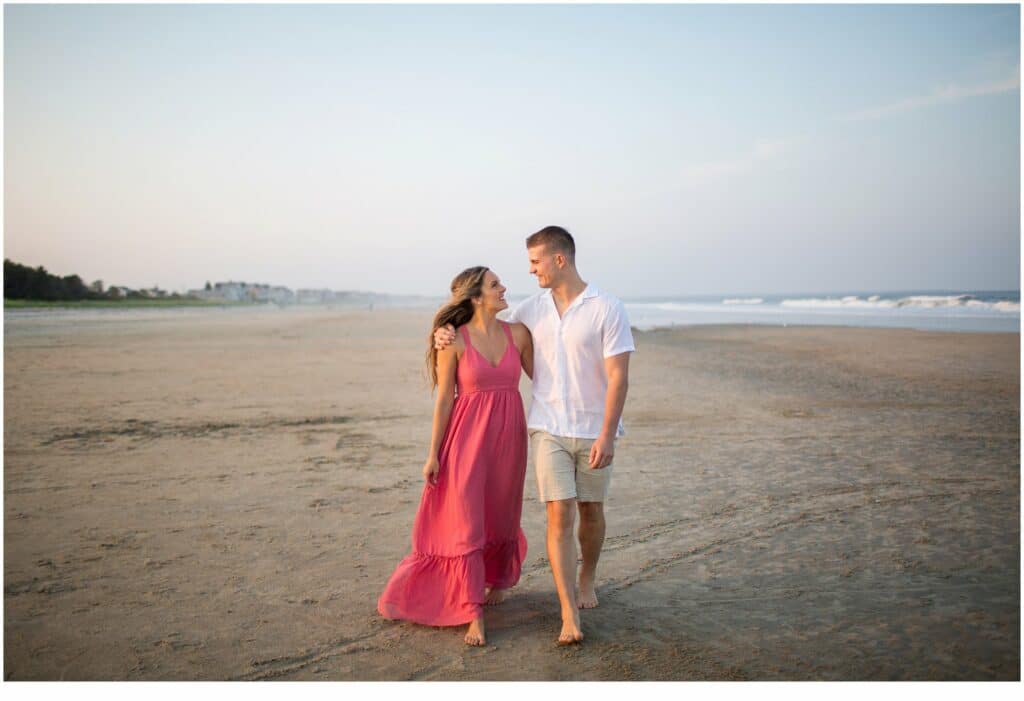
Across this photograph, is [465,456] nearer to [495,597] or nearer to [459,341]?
[459,341]

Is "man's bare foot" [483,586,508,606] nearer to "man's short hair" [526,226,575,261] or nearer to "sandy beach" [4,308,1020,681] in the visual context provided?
"sandy beach" [4,308,1020,681]

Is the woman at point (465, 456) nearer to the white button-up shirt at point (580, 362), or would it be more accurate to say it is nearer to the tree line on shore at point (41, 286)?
the white button-up shirt at point (580, 362)

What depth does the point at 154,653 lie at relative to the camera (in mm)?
3562

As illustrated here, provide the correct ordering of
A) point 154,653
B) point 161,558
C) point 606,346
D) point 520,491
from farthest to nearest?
point 161,558 → point 520,491 → point 606,346 → point 154,653

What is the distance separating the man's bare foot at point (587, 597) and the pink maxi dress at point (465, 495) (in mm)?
534

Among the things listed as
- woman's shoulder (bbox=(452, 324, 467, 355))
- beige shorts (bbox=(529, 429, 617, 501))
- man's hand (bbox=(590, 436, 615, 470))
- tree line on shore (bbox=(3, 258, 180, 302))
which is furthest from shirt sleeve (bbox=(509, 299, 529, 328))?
tree line on shore (bbox=(3, 258, 180, 302))

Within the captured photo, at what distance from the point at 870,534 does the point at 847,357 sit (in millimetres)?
13217

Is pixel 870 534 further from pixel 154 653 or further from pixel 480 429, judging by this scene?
pixel 154 653

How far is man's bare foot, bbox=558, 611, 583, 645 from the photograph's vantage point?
3.67 metres

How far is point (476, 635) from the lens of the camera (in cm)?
371

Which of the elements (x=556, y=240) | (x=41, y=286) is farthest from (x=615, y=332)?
(x=41, y=286)

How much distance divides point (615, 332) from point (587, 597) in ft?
4.68

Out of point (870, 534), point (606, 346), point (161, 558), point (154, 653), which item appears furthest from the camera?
point (870, 534)
